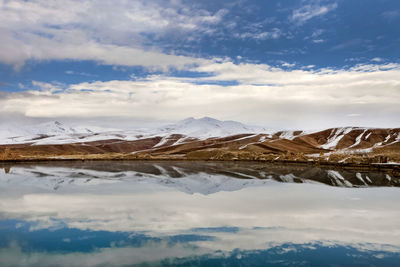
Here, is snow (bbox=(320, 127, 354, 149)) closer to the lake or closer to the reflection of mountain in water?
the reflection of mountain in water

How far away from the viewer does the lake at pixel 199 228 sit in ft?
32.5

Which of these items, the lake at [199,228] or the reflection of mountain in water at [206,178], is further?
the reflection of mountain in water at [206,178]

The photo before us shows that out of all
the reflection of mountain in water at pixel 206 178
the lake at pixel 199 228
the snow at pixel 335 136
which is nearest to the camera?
the lake at pixel 199 228

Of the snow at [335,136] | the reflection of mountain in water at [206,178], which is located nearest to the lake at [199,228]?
the reflection of mountain in water at [206,178]

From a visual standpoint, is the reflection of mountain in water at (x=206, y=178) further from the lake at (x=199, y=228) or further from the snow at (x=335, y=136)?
the snow at (x=335, y=136)

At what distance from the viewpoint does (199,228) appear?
43.1 feet

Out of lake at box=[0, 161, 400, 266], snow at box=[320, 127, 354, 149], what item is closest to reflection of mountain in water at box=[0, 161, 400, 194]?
lake at box=[0, 161, 400, 266]

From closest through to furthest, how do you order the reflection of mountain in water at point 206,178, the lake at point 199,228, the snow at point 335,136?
1. the lake at point 199,228
2. the reflection of mountain in water at point 206,178
3. the snow at point 335,136

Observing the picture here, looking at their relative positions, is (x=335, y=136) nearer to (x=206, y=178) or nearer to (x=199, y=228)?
(x=206, y=178)

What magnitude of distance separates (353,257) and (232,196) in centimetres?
1098

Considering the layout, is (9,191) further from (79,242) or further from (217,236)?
(217,236)

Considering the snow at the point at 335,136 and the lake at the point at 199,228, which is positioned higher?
the snow at the point at 335,136

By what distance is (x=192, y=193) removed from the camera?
2205 cm

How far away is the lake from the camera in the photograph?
9.91 meters
